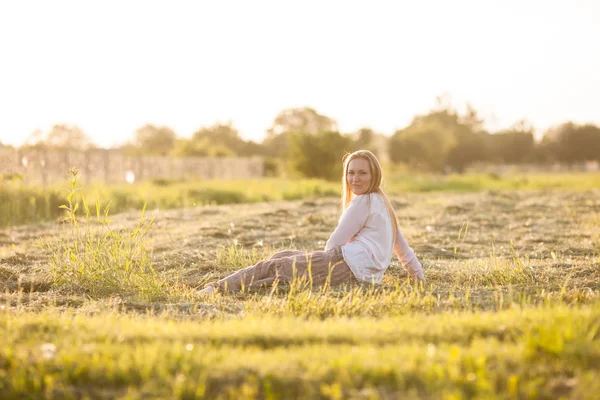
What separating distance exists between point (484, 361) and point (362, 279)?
2372mm

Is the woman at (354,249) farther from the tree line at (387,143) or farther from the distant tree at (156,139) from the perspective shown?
the distant tree at (156,139)

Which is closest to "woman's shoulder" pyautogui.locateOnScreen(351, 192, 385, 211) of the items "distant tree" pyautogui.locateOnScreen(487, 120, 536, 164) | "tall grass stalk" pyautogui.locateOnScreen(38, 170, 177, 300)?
"tall grass stalk" pyautogui.locateOnScreen(38, 170, 177, 300)

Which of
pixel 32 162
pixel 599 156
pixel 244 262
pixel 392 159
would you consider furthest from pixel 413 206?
pixel 599 156

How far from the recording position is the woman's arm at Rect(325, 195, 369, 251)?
16.6ft

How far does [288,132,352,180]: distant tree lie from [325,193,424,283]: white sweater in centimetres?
2221

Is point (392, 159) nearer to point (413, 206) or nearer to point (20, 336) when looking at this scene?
point (413, 206)

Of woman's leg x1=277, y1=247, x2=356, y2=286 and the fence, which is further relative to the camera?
the fence

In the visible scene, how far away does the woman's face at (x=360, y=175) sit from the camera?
5.13 metres

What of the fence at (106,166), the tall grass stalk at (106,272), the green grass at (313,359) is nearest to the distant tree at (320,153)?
the fence at (106,166)

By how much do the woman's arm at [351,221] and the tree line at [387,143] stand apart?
2238 centimetres

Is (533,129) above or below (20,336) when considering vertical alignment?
above

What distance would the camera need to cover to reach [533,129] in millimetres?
58031

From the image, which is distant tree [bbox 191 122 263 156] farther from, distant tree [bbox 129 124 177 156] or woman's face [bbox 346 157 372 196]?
woman's face [bbox 346 157 372 196]

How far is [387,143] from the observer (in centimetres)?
4641
